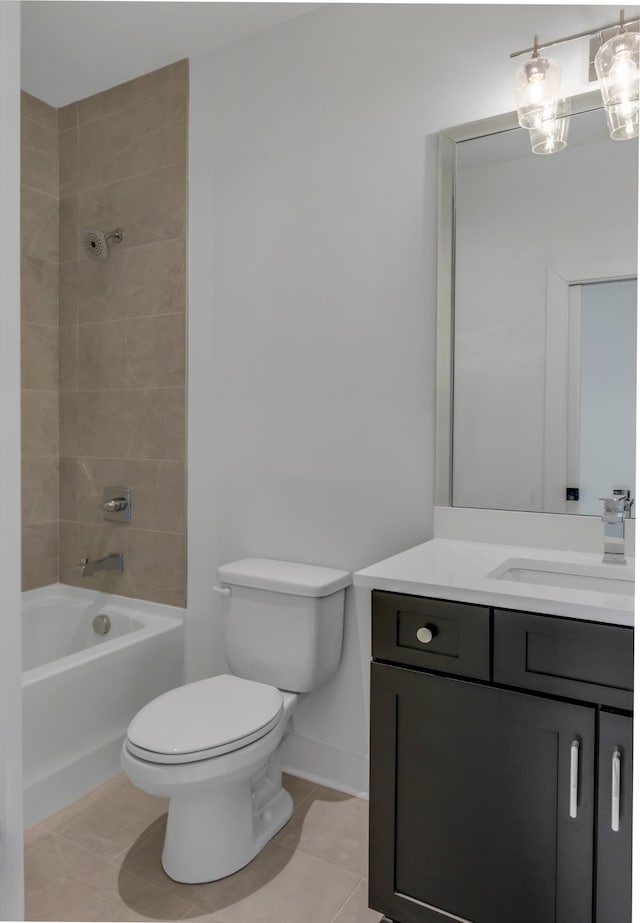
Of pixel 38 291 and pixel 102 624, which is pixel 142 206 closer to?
pixel 38 291

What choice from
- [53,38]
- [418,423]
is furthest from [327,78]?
[418,423]

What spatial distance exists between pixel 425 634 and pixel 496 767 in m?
0.29

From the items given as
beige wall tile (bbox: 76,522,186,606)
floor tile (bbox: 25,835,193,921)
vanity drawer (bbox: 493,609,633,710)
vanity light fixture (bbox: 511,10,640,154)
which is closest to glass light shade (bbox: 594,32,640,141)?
vanity light fixture (bbox: 511,10,640,154)

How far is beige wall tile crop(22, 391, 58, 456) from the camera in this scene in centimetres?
262

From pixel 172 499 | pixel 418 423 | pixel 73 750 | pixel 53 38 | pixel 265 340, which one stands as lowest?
pixel 73 750

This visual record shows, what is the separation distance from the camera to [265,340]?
2.19m

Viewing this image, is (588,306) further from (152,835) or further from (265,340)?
(152,835)

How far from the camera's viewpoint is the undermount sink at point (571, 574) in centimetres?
150

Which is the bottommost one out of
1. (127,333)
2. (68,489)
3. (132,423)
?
(68,489)

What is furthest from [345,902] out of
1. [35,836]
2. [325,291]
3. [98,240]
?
[98,240]

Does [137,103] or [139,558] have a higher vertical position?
[137,103]

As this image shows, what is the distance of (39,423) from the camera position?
2678 millimetres

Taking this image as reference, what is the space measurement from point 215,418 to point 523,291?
1125 mm

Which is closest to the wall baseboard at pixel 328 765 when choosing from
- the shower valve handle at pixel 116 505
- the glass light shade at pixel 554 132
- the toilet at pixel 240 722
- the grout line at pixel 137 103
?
the toilet at pixel 240 722
